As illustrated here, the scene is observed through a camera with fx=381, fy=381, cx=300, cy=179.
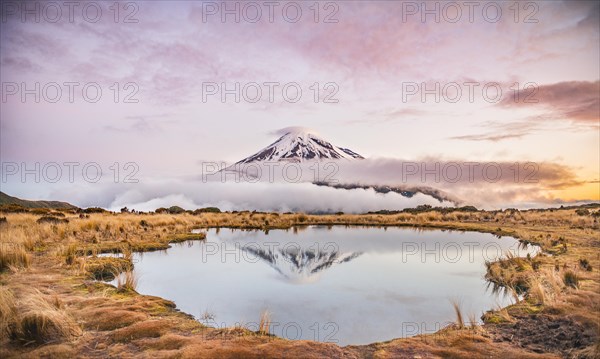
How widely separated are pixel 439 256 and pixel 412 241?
16.5 ft

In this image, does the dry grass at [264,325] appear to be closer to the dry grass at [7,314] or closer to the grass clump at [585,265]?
the dry grass at [7,314]

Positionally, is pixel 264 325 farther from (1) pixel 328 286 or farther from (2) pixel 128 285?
(2) pixel 128 285

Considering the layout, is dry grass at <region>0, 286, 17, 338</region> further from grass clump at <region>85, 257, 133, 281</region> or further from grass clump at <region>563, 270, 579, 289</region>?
grass clump at <region>563, 270, 579, 289</region>

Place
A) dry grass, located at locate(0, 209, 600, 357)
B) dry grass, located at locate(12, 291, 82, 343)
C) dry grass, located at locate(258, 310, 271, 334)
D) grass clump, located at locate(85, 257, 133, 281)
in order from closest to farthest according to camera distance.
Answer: dry grass, located at locate(0, 209, 600, 357) → dry grass, located at locate(12, 291, 82, 343) → dry grass, located at locate(258, 310, 271, 334) → grass clump, located at locate(85, 257, 133, 281)

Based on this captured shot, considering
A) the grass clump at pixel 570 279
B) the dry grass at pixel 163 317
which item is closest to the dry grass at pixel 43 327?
the dry grass at pixel 163 317

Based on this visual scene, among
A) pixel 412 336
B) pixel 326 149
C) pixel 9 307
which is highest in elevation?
pixel 326 149

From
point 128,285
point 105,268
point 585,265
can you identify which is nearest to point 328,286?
point 128,285

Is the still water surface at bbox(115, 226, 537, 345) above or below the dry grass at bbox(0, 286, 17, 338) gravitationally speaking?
below

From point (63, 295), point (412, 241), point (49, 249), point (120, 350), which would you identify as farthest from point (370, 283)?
point (49, 249)

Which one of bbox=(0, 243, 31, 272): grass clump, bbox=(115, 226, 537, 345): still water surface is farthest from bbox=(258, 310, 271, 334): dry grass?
bbox=(0, 243, 31, 272): grass clump

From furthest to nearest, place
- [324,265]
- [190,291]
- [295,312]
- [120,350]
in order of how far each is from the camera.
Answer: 1. [324,265]
2. [190,291]
3. [295,312]
4. [120,350]

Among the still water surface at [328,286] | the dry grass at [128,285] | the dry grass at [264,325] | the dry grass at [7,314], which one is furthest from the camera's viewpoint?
the dry grass at [128,285]

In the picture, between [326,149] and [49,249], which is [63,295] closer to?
[49,249]

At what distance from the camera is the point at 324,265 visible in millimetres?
12789
